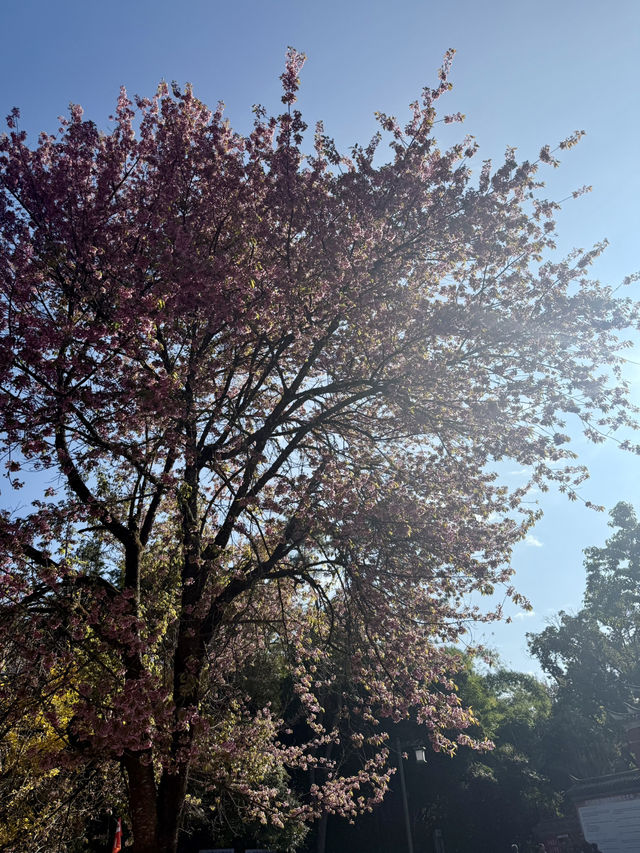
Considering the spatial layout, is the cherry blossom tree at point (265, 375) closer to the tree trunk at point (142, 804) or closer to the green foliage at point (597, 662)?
the tree trunk at point (142, 804)

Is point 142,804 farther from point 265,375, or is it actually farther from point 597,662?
point 597,662

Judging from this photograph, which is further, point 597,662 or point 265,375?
point 597,662

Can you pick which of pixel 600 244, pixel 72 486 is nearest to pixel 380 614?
pixel 72 486

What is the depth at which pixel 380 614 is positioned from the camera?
9312 millimetres

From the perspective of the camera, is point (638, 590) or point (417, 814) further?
point (638, 590)

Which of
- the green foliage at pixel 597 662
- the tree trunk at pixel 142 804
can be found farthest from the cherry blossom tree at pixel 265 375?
the green foliage at pixel 597 662

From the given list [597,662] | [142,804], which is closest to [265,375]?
[142,804]

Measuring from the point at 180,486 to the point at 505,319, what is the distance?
5895 mm

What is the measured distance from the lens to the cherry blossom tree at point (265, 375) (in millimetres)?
8195

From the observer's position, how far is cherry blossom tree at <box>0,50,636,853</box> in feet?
26.9

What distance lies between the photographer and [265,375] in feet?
32.2

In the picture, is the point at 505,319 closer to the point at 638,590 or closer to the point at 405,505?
the point at 405,505

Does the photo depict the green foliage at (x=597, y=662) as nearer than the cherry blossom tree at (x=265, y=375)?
No

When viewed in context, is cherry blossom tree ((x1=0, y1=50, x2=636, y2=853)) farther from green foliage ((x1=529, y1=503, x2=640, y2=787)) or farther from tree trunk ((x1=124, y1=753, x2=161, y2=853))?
green foliage ((x1=529, y1=503, x2=640, y2=787))
